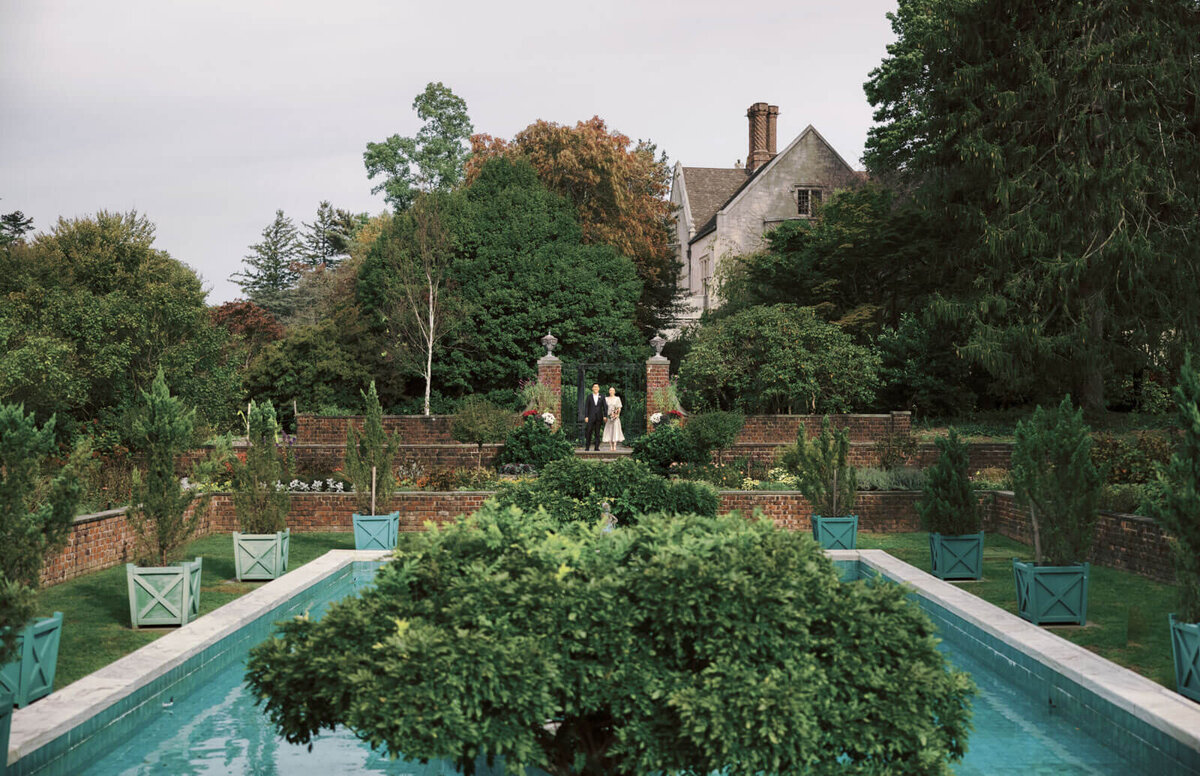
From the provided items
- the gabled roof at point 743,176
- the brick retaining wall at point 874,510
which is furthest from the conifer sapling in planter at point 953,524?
the gabled roof at point 743,176

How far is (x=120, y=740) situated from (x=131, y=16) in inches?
522

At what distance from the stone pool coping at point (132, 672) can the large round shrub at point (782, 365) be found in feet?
50.8

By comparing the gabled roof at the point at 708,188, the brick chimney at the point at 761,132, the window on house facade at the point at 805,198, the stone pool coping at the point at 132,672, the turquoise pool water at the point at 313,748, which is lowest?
the turquoise pool water at the point at 313,748

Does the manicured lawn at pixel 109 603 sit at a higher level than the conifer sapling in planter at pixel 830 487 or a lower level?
lower

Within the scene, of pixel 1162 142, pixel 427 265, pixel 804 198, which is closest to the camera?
pixel 1162 142

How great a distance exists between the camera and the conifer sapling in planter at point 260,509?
11656 mm

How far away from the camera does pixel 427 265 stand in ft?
100.0

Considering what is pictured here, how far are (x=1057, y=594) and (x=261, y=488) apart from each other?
8.73 meters

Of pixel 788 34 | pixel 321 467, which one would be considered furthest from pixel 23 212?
pixel 788 34

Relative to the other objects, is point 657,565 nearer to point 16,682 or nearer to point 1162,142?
point 16,682

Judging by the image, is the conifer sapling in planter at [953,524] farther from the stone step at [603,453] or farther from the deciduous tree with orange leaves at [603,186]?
the deciduous tree with orange leaves at [603,186]

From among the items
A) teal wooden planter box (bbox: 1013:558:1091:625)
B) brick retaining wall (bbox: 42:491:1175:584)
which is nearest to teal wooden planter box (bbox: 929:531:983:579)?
teal wooden planter box (bbox: 1013:558:1091:625)

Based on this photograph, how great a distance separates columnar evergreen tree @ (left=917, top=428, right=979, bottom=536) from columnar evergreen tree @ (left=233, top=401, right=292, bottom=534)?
7.57 m

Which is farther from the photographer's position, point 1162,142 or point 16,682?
point 1162,142
